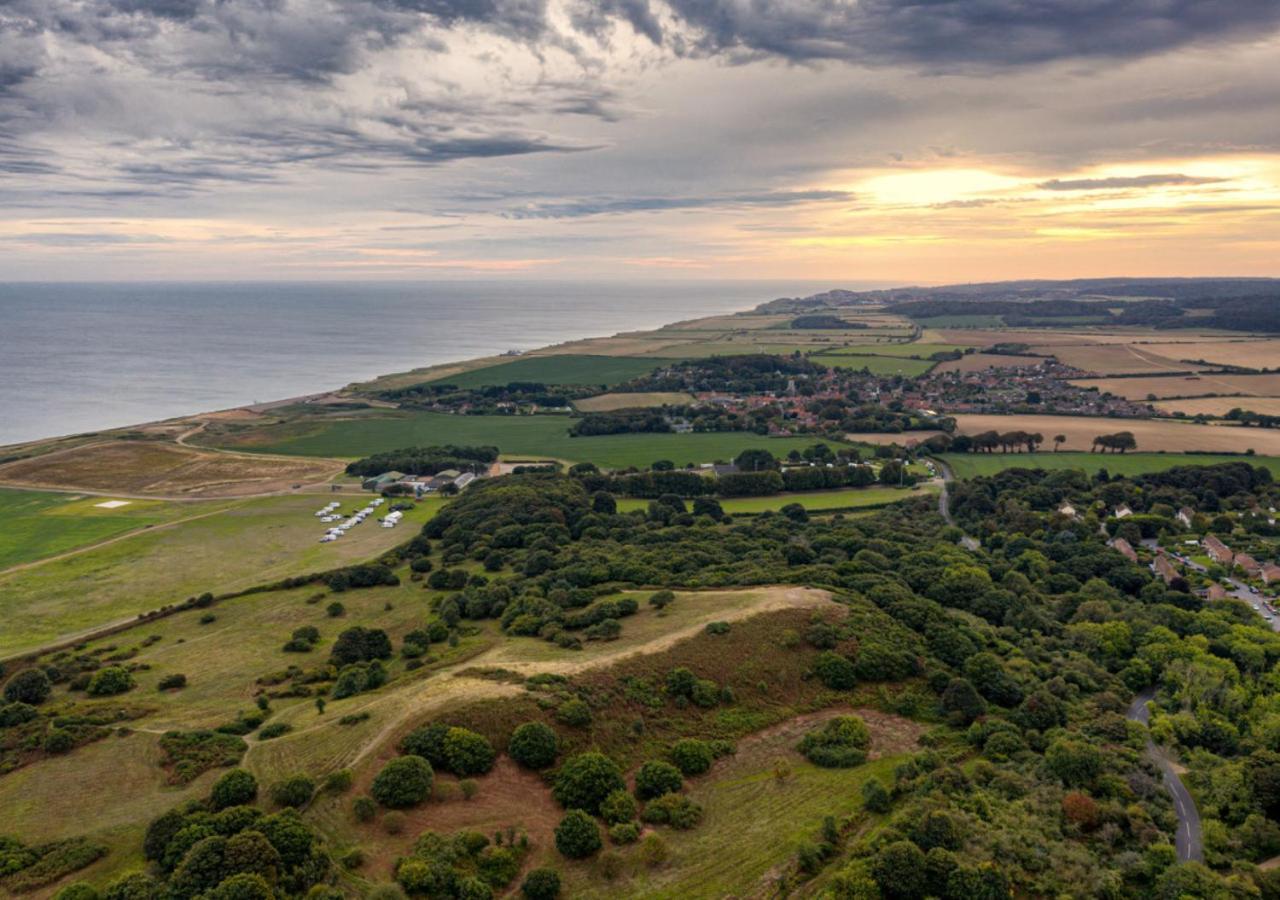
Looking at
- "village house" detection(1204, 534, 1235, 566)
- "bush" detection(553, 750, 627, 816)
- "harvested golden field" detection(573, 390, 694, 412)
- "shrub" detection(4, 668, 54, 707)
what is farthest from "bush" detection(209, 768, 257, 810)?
"harvested golden field" detection(573, 390, 694, 412)

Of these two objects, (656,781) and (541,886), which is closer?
(541,886)

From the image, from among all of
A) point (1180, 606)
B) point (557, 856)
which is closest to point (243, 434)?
point (557, 856)

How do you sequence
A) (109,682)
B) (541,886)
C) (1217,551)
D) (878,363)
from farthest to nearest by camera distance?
(878,363) < (1217,551) < (109,682) < (541,886)

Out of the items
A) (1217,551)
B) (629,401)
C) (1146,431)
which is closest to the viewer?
(1217,551)

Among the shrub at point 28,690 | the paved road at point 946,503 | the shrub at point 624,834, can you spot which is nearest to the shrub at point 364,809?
the shrub at point 624,834

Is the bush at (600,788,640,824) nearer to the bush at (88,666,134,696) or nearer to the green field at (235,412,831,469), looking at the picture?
the bush at (88,666,134,696)

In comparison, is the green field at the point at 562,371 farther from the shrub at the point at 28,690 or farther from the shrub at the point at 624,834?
the shrub at the point at 624,834

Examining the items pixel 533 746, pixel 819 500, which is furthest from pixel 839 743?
pixel 819 500

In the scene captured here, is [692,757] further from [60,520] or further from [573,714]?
[60,520]
